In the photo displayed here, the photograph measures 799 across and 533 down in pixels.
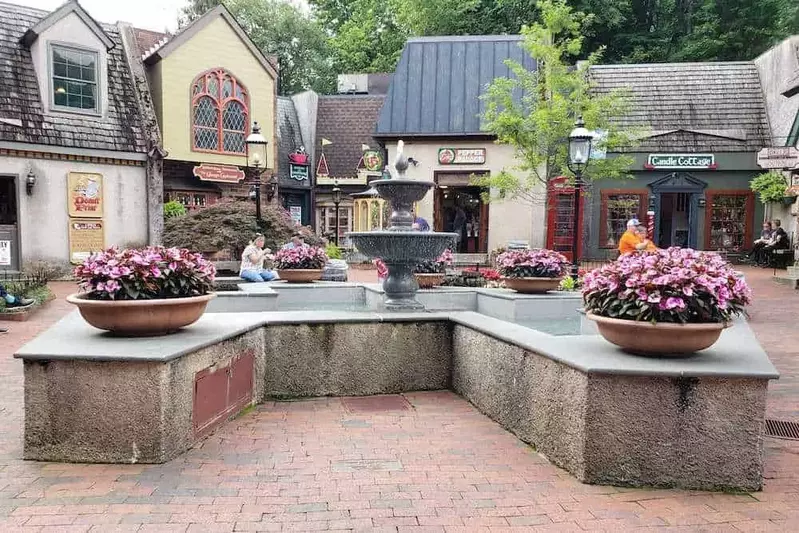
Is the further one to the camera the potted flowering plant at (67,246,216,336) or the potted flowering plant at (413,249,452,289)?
the potted flowering plant at (413,249,452,289)

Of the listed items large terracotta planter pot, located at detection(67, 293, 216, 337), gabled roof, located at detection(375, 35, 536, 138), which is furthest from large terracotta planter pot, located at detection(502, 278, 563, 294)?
gabled roof, located at detection(375, 35, 536, 138)

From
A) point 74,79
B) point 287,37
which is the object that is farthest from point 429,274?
point 287,37

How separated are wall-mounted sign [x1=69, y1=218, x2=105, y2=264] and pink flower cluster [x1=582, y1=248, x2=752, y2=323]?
630 inches

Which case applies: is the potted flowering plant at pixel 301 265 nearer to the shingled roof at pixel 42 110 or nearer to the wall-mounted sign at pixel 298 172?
the shingled roof at pixel 42 110

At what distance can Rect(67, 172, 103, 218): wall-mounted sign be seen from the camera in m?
16.8

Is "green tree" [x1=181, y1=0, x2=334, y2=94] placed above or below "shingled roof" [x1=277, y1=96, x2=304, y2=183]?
above

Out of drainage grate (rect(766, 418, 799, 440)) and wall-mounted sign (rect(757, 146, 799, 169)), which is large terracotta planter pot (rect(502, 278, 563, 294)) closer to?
drainage grate (rect(766, 418, 799, 440))

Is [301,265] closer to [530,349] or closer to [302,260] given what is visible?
[302,260]

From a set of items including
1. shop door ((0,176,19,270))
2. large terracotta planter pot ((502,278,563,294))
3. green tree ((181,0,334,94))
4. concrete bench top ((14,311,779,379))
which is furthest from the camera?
green tree ((181,0,334,94))

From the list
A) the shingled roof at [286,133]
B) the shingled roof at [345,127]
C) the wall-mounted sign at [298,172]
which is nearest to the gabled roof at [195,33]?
the shingled roof at [286,133]

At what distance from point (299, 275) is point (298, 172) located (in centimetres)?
1777

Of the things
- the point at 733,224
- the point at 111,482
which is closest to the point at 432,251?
the point at 111,482

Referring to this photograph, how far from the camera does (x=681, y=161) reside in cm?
2212

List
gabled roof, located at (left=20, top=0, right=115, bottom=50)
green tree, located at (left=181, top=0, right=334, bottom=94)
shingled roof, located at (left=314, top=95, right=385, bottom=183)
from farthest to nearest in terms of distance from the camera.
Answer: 1. green tree, located at (left=181, top=0, right=334, bottom=94)
2. shingled roof, located at (left=314, top=95, right=385, bottom=183)
3. gabled roof, located at (left=20, top=0, right=115, bottom=50)
